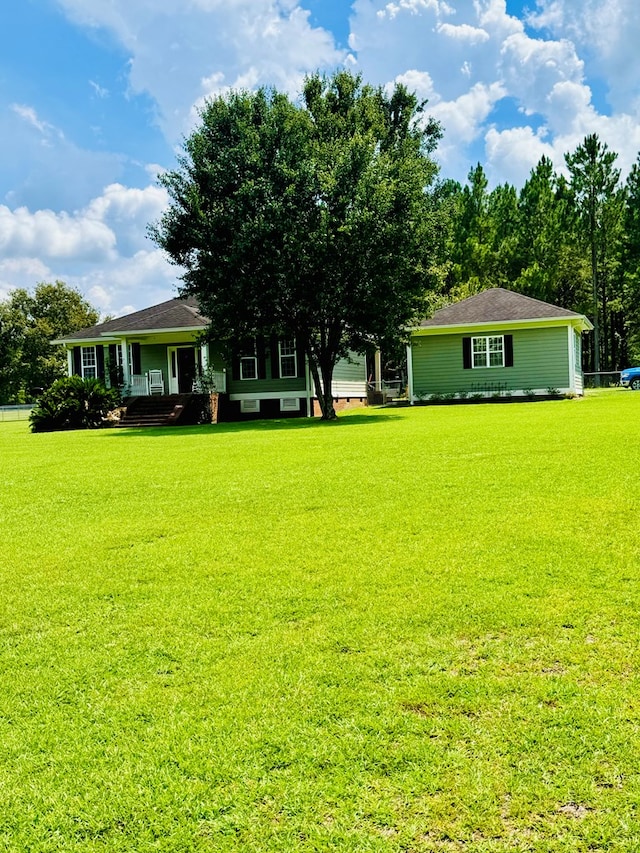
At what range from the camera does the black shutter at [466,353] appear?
79.0 feet

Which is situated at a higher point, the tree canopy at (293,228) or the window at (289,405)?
the tree canopy at (293,228)

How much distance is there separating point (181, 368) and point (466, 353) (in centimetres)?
1159

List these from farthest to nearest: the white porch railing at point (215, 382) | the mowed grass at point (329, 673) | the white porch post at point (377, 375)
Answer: the white porch post at point (377, 375)
the white porch railing at point (215, 382)
the mowed grass at point (329, 673)

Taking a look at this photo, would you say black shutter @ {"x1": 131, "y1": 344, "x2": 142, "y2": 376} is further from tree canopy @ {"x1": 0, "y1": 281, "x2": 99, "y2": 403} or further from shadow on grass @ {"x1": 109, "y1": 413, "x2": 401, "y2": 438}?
tree canopy @ {"x1": 0, "y1": 281, "x2": 99, "y2": 403}

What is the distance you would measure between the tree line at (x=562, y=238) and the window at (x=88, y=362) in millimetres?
22130

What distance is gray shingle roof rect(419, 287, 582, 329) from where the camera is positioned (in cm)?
2294

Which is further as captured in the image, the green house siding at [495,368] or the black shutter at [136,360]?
the black shutter at [136,360]

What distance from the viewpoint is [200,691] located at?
2.78 m

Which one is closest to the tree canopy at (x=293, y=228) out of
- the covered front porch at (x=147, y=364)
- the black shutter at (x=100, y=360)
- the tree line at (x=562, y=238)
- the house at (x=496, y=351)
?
the covered front porch at (x=147, y=364)

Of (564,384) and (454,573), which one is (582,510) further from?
(564,384)

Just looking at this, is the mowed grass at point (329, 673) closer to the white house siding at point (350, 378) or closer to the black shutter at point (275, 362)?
the black shutter at point (275, 362)

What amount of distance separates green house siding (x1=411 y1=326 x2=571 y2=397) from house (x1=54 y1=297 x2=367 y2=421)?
10.9ft

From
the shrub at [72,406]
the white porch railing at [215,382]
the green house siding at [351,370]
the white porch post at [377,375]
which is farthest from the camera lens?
the white porch post at [377,375]

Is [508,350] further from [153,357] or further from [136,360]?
[136,360]
